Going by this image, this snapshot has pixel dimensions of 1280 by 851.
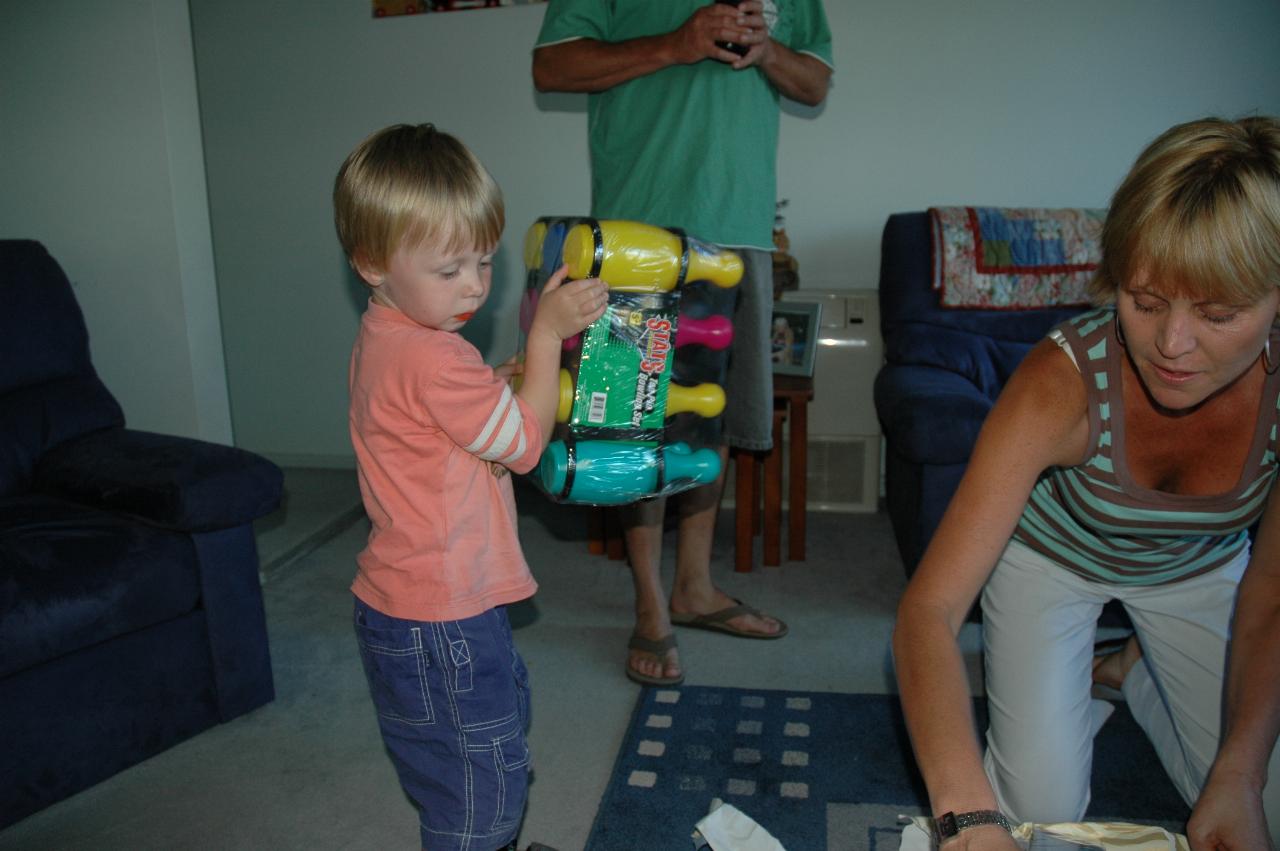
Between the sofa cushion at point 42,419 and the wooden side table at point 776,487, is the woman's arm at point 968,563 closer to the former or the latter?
the wooden side table at point 776,487

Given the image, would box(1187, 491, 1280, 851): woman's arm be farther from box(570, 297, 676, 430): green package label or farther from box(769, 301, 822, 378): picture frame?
box(769, 301, 822, 378): picture frame

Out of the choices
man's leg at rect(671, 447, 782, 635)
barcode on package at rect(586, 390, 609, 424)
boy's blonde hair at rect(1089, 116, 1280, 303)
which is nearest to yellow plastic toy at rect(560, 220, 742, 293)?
barcode on package at rect(586, 390, 609, 424)

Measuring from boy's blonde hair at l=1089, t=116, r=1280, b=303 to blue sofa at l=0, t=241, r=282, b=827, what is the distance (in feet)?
5.20

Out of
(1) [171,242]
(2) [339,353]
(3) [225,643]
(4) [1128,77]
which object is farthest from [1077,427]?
(2) [339,353]

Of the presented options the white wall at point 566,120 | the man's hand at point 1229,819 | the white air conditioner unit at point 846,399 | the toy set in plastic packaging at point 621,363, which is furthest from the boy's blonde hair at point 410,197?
the white wall at point 566,120

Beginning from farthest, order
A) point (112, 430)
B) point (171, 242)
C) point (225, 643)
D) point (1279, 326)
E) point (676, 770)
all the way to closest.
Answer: point (171, 242) → point (112, 430) → point (225, 643) → point (676, 770) → point (1279, 326)

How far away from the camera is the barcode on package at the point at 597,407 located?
1.42m

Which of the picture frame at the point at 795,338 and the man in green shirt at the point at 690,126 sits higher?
the man in green shirt at the point at 690,126

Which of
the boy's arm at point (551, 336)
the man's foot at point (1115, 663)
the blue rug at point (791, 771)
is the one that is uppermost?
the boy's arm at point (551, 336)

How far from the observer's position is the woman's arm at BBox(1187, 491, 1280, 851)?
0.98m

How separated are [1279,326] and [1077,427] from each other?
260 millimetres

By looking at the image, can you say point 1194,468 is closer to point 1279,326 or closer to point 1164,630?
point 1279,326

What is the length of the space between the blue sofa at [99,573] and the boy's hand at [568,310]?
90 cm

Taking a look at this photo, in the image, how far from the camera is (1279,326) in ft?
3.76
